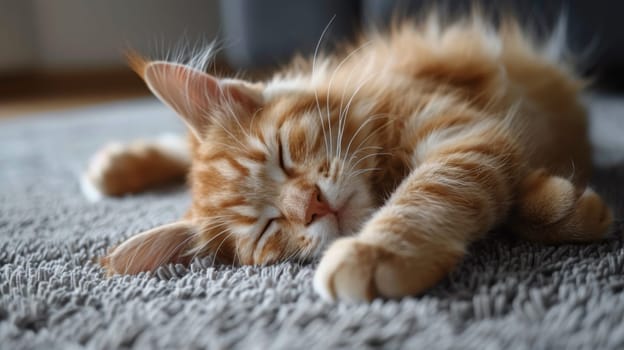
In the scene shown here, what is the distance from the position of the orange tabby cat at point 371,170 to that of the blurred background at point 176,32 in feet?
3.35

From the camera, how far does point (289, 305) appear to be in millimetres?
751

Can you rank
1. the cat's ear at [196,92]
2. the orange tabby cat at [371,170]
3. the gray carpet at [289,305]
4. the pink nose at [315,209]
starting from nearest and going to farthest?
1. the gray carpet at [289,305]
2. the orange tabby cat at [371,170]
3. the pink nose at [315,209]
4. the cat's ear at [196,92]

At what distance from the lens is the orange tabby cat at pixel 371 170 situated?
0.79 m

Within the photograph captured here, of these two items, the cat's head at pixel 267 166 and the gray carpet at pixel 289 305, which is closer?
the gray carpet at pixel 289 305

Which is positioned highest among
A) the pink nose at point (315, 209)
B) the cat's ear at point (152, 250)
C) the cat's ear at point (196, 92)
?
the cat's ear at point (196, 92)

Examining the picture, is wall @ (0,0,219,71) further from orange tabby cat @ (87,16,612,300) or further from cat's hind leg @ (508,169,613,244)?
cat's hind leg @ (508,169,613,244)

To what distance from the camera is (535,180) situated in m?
0.96

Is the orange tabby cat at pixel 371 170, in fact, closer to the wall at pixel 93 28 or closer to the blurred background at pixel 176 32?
the blurred background at pixel 176 32

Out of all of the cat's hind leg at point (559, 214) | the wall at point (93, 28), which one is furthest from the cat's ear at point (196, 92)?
the wall at point (93, 28)

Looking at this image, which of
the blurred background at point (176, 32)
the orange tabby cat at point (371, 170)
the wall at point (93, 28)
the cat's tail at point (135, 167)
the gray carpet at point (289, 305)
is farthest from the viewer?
the wall at point (93, 28)

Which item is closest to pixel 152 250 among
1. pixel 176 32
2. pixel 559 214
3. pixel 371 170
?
pixel 371 170

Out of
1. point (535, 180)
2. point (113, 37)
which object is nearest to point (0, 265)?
point (535, 180)

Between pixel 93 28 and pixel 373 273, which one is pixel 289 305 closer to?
pixel 373 273

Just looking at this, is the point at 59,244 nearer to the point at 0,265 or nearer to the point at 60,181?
the point at 0,265
